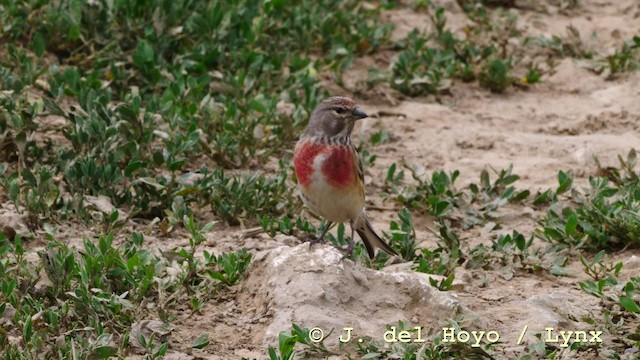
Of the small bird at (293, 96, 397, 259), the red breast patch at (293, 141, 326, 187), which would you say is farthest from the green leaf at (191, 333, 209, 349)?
A: the red breast patch at (293, 141, 326, 187)

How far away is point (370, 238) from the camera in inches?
266

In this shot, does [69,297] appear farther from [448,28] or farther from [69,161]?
[448,28]

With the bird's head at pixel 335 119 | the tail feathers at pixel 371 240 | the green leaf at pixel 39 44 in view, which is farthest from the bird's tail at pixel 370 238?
the green leaf at pixel 39 44

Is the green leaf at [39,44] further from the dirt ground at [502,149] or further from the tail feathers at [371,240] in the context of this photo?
the tail feathers at [371,240]

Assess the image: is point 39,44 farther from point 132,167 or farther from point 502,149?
point 502,149

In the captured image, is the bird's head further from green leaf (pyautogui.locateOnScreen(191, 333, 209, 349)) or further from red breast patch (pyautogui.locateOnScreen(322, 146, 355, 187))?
green leaf (pyautogui.locateOnScreen(191, 333, 209, 349))

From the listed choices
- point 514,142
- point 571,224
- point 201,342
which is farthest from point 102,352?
point 514,142

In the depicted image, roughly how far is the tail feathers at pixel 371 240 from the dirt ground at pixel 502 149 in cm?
42

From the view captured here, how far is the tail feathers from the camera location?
264 inches

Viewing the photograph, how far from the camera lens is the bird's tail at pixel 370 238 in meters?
6.70


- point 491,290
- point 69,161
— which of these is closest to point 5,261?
point 69,161

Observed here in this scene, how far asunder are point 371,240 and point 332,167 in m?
0.67

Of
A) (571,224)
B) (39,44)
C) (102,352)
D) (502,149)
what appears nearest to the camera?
(102,352)

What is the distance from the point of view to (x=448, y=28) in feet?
33.5
